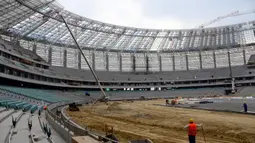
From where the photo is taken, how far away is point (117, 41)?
79.0 meters

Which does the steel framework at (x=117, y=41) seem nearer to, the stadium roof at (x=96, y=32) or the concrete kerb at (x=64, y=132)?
the stadium roof at (x=96, y=32)

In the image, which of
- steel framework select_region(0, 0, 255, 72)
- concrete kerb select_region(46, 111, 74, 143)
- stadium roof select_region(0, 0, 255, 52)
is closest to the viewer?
concrete kerb select_region(46, 111, 74, 143)

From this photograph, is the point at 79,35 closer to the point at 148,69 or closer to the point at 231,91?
the point at 148,69

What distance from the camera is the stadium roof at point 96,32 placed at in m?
49.8

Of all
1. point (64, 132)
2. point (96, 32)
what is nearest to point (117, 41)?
point (96, 32)

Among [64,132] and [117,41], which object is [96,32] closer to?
[117,41]

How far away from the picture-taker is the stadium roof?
49781mm

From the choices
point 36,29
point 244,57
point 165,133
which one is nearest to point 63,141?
point 165,133

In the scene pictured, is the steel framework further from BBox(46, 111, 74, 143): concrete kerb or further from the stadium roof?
BBox(46, 111, 74, 143): concrete kerb

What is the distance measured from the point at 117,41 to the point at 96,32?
11251 millimetres

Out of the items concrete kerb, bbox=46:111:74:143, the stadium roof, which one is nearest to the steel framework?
the stadium roof

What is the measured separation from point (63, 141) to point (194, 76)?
85.5m

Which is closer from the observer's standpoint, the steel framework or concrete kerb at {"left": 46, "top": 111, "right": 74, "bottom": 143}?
concrete kerb at {"left": 46, "top": 111, "right": 74, "bottom": 143}

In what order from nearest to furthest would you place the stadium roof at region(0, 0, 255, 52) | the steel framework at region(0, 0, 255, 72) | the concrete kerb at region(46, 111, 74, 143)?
the concrete kerb at region(46, 111, 74, 143), the stadium roof at region(0, 0, 255, 52), the steel framework at region(0, 0, 255, 72)
